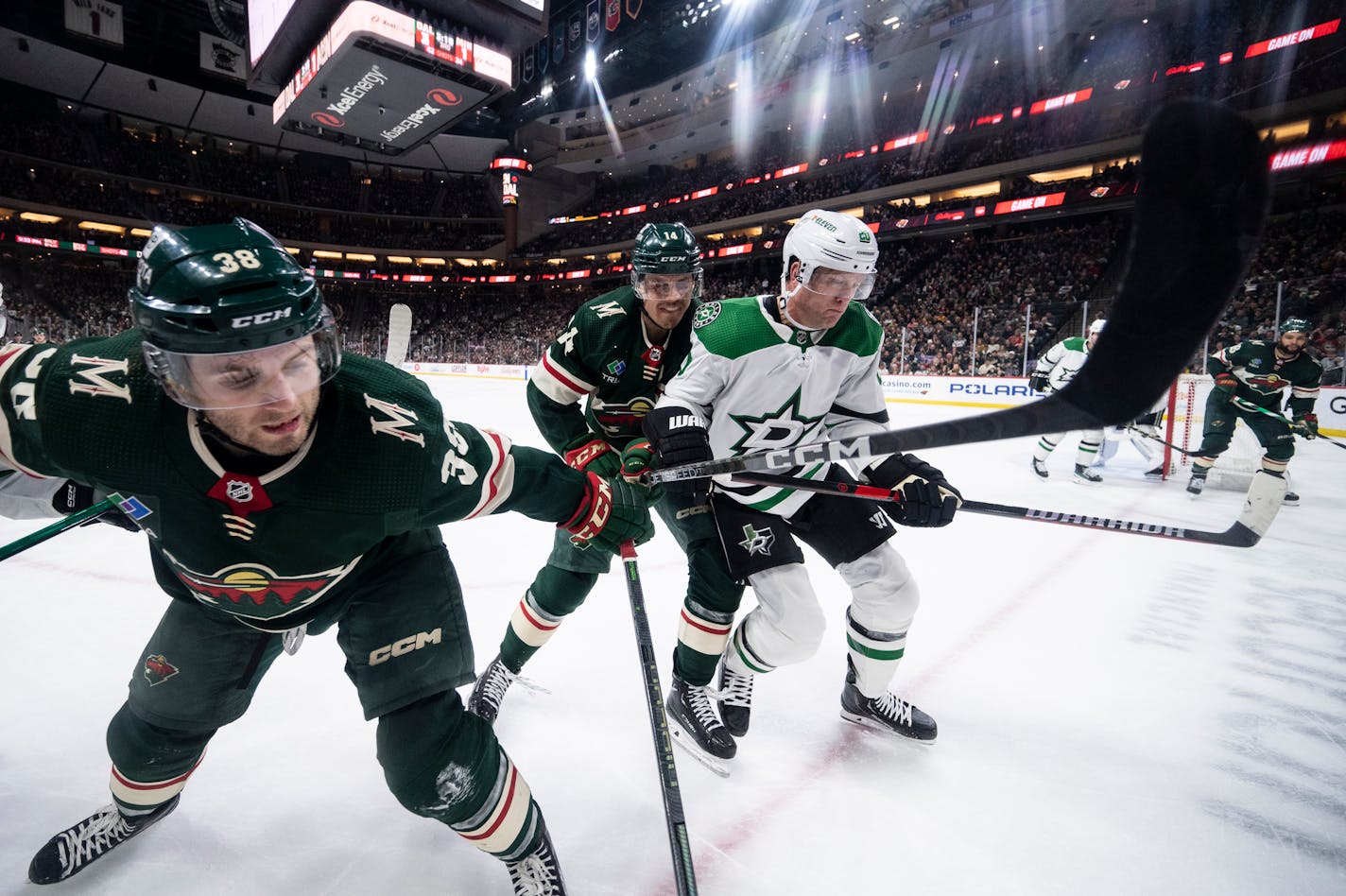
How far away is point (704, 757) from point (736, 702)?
0.58 feet

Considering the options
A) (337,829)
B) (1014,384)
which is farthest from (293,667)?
(1014,384)

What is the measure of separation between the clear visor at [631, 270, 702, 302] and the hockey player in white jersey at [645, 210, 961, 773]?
19cm

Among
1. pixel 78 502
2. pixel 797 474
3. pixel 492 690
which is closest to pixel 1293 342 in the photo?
pixel 797 474

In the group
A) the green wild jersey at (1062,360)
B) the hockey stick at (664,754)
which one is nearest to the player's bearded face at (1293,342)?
the green wild jersey at (1062,360)

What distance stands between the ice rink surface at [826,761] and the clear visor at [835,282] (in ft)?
4.27

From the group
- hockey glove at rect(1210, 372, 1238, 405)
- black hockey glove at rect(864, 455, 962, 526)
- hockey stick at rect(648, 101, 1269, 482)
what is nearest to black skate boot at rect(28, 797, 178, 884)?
black hockey glove at rect(864, 455, 962, 526)

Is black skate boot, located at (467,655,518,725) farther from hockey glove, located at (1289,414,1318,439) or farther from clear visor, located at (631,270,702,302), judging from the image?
hockey glove, located at (1289,414,1318,439)

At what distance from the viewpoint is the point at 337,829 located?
5.18 feet

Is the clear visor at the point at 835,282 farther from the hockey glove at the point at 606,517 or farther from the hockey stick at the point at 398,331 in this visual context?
the hockey stick at the point at 398,331

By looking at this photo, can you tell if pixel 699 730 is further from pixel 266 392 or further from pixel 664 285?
pixel 266 392

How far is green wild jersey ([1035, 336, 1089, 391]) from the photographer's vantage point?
587 centimetres

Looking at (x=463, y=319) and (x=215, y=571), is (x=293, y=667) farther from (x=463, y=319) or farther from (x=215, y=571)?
(x=463, y=319)

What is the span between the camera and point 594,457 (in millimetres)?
2143

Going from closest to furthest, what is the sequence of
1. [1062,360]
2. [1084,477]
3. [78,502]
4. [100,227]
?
[78,502]
[1084,477]
[1062,360]
[100,227]
